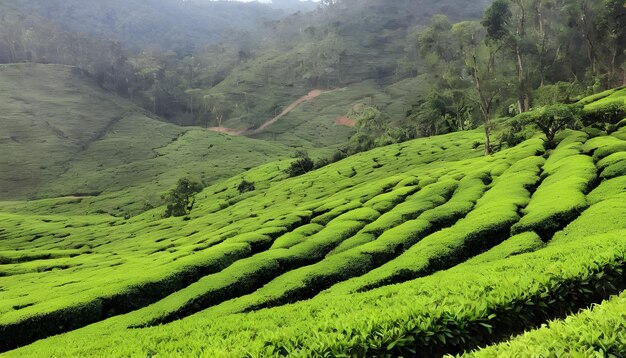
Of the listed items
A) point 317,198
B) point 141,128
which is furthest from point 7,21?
point 317,198

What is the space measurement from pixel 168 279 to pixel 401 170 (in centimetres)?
3771

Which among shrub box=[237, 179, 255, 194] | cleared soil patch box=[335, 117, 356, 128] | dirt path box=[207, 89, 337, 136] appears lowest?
shrub box=[237, 179, 255, 194]

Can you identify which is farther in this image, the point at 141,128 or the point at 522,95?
the point at 141,128

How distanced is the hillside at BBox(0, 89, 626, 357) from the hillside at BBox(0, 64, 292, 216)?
6909 centimetres

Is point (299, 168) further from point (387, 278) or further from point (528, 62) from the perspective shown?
point (387, 278)

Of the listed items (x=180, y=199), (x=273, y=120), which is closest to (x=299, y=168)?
(x=180, y=199)

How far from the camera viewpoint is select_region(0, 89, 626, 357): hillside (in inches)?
369

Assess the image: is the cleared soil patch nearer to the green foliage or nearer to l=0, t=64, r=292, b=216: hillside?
l=0, t=64, r=292, b=216: hillside

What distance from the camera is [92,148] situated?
461ft

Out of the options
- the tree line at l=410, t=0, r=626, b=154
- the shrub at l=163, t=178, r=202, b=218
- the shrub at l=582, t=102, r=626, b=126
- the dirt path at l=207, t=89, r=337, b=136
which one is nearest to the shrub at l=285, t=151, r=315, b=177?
the shrub at l=163, t=178, r=202, b=218

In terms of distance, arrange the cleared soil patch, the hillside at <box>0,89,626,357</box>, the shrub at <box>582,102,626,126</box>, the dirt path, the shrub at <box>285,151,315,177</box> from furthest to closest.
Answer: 1. the dirt path
2. the cleared soil patch
3. the shrub at <box>285,151,315,177</box>
4. the shrub at <box>582,102,626,126</box>
5. the hillside at <box>0,89,626,357</box>

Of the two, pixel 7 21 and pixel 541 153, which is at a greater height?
pixel 7 21

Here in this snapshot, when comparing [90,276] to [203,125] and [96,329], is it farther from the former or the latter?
[203,125]

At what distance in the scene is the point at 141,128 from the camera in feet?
517
